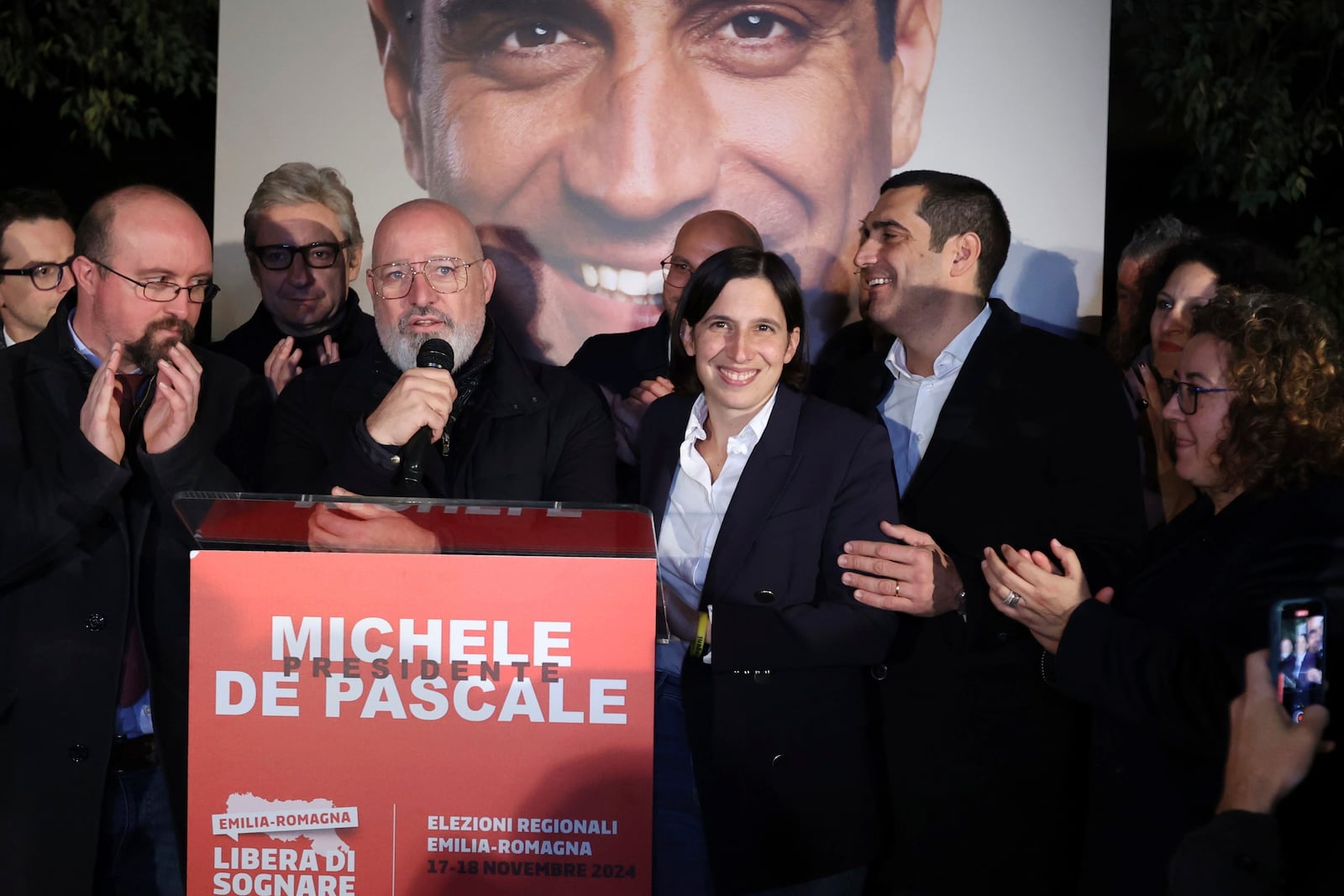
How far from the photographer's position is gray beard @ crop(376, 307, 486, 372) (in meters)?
2.83

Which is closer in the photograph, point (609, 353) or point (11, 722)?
point (11, 722)

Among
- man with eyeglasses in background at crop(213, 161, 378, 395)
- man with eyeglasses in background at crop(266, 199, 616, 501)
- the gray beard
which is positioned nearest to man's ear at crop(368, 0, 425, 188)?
man with eyeglasses in background at crop(213, 161, 378, 395)

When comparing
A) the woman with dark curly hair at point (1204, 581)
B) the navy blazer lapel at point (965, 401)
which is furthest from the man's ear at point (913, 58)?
the woman with dark curly hair at point (1204, 581)

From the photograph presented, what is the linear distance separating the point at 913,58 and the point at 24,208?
315 centimetres

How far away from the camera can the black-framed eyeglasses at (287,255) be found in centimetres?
389

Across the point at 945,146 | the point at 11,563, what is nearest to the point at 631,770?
the point at 11,563

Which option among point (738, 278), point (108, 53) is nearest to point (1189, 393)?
point (738, 278)

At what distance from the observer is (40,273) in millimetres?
3984

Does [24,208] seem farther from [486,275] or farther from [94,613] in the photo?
[94,613]

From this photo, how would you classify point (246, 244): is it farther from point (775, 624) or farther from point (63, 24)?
point (775, 624)

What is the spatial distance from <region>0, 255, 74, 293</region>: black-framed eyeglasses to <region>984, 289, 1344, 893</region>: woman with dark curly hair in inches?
129

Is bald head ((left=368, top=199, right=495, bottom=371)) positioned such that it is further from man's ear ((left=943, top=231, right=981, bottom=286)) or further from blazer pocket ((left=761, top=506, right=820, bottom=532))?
man's ear ((left=943, top=231, right=981, bottom=286))

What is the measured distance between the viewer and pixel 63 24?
5359 mm

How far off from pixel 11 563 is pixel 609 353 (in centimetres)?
218
